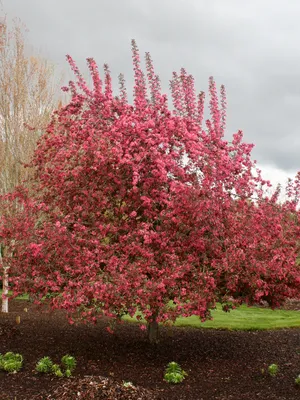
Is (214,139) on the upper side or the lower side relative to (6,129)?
lower

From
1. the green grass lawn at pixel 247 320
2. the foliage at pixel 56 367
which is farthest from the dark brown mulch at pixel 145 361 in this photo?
the green grass lawn at pixel 247 320

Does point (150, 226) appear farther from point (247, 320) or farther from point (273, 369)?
point (247, 320)

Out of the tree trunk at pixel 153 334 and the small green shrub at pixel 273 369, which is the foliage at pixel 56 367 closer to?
the tree trunk at pixel 153 334

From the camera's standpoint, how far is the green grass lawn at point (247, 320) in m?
15.0

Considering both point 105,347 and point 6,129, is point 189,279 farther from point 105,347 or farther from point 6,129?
point 6,129

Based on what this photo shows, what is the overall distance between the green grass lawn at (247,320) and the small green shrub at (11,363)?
700 cm

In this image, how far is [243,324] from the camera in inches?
612

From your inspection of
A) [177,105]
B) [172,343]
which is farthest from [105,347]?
[177,105]

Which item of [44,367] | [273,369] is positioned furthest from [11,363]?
[273,369]

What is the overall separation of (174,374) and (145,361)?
4.97 ft

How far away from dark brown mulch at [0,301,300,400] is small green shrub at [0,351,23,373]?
4.7 inches

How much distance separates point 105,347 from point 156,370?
1953mm

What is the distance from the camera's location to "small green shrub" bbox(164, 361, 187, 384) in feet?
27.0

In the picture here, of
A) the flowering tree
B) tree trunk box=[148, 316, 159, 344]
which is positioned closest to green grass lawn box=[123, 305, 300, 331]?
tree trunk box=[148, 316, 159, 344]
